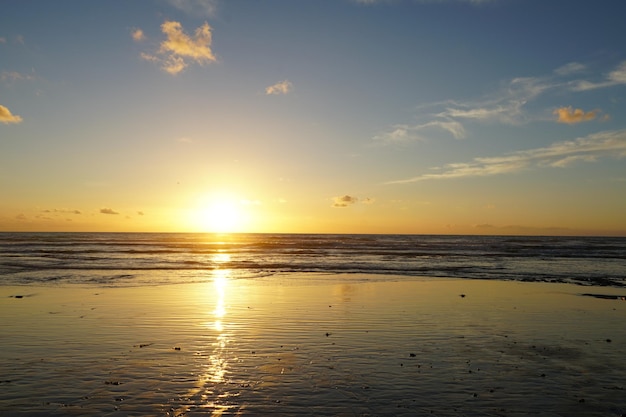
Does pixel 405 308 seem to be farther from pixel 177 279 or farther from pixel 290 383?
pixel 177 279

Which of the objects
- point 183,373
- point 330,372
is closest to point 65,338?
point 183,373

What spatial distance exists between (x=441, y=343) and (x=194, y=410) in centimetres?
855

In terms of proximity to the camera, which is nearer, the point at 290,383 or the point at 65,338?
the point at 290,383

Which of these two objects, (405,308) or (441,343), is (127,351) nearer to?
(441,343)

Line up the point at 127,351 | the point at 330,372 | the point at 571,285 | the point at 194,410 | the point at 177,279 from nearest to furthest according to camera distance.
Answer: the point at 194,410
the point at 330,372
the point at 127,351
the point at 571,285
the point at 177,279

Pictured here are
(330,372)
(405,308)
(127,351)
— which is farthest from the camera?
(405,308)

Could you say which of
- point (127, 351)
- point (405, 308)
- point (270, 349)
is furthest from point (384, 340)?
point (127, 351)

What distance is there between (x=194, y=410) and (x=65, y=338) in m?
8.13

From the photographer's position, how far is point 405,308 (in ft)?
68.9

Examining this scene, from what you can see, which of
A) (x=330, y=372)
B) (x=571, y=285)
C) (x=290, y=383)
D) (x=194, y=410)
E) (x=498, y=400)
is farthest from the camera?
(x=571, y=285)

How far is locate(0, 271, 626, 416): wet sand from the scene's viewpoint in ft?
31.2

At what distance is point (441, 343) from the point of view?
14.6 metres

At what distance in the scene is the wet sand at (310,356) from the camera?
9.52m

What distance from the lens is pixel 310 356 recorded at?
1291 centimetres
